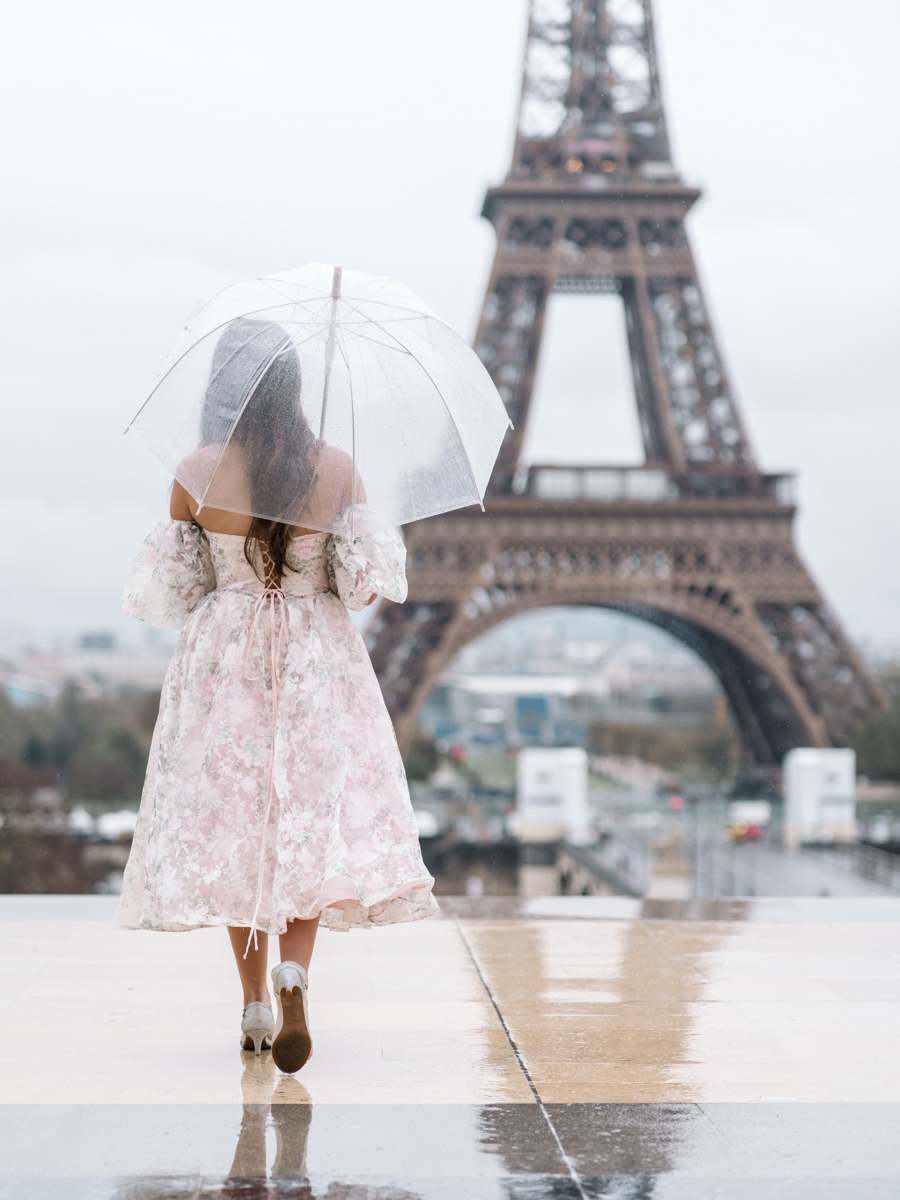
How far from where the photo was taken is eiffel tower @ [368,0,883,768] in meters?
26.1

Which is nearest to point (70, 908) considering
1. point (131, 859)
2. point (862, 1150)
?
point (131, 859)

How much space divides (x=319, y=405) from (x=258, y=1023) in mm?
1324

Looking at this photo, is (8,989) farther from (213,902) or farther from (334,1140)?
(334,1140)

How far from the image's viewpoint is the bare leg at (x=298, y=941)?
3.07 metres

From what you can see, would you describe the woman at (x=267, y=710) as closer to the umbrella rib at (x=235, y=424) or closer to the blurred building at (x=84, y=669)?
the umbrella rib at (x=235, y=424)

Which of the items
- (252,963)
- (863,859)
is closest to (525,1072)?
(252,963)

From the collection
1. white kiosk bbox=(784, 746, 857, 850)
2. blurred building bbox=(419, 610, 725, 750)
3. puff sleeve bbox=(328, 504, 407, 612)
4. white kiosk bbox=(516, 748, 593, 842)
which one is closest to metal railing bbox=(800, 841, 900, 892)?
white kiosk bbox=(784, 746, 857, 850)

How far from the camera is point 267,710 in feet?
10.4

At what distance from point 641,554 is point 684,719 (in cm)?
4079

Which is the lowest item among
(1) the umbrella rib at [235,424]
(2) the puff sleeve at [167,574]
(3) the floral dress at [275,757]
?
(3) the floral dress at [275,757]

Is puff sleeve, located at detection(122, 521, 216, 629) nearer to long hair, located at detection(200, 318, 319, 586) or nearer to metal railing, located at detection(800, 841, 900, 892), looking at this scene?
long hair, located at detection(200, 318, 319, 586)

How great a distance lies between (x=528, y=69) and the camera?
88.4 ft

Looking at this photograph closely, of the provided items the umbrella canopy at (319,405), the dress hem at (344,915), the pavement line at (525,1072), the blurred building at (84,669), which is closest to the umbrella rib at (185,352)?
the umbrella canopy at (319,405)

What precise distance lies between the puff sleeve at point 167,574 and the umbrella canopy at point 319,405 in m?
0.25
